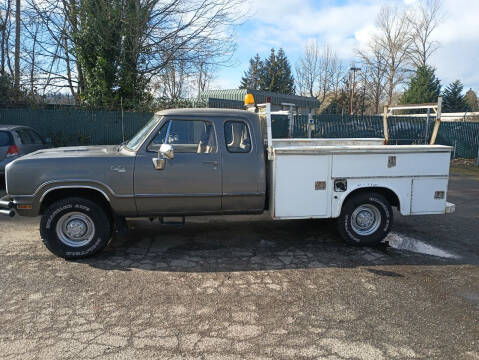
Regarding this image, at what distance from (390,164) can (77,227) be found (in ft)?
14.6

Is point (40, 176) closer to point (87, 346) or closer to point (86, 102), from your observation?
point (87, 346)

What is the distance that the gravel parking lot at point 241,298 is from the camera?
308 cm

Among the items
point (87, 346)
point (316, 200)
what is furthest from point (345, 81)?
point (87, 346)

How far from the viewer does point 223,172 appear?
504cm

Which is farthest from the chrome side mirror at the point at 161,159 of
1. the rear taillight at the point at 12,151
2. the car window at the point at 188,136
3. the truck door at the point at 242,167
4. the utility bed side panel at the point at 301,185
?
the rear taillight at the point at 12,151

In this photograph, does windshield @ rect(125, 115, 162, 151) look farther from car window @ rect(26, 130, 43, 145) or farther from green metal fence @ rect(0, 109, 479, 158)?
green metal fence @ rect(0, 109, 479, 158)

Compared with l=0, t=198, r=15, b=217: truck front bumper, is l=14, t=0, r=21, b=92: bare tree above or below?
above

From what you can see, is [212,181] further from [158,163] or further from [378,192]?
[378,192]

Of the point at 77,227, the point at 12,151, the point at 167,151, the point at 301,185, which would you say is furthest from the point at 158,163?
the point at 12,151

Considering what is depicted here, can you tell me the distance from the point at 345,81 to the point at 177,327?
42.4 m

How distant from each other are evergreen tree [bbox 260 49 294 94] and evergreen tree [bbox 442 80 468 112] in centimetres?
1716

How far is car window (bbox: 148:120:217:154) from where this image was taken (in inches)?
199

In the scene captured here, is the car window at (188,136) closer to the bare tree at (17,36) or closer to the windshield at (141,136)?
the windshield at (141,136)

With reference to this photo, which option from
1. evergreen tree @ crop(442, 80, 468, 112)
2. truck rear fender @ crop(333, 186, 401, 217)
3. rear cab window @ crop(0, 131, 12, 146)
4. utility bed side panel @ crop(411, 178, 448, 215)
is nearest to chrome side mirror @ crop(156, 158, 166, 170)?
truck rear fender @ crop(333, 186, 401, 217)
